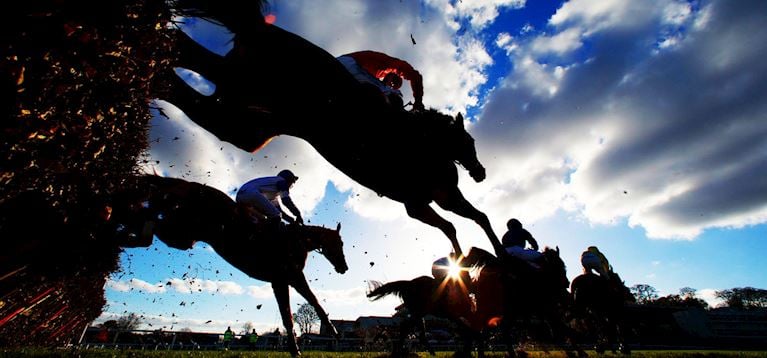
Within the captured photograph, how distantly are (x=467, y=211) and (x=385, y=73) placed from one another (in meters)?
2.98

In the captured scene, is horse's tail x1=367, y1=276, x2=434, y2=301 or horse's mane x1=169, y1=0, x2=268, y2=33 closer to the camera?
horse's mane x1=169, y1=0, x2=268, y2=33

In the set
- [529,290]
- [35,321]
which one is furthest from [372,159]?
[35,321]

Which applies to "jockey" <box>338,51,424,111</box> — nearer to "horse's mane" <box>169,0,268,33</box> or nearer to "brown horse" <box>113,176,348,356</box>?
"horse's mane" <box>169,0,268,33</box>

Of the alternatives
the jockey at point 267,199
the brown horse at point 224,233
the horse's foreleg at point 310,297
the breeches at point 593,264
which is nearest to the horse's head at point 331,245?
the brown horse at point 224,233

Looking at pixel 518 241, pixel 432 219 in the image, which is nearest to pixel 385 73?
pixel 432 219

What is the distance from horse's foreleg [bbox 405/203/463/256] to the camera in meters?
6.26

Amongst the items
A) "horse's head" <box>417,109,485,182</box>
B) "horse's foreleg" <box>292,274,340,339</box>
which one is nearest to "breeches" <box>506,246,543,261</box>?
"horse's head" <box>417,109,485,182</box>

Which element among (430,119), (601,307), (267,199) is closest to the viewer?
(430,119)

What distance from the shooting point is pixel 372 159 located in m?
4.50

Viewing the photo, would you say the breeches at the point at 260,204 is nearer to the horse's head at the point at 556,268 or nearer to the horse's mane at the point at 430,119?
the horse's mane at the point at 430,119

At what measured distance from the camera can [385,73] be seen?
4.74 meters

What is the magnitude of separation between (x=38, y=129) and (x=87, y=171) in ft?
2.51

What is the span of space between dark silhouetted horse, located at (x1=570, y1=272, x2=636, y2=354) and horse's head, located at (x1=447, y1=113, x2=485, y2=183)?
4.84 meters

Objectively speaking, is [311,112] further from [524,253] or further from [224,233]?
[524,253]
